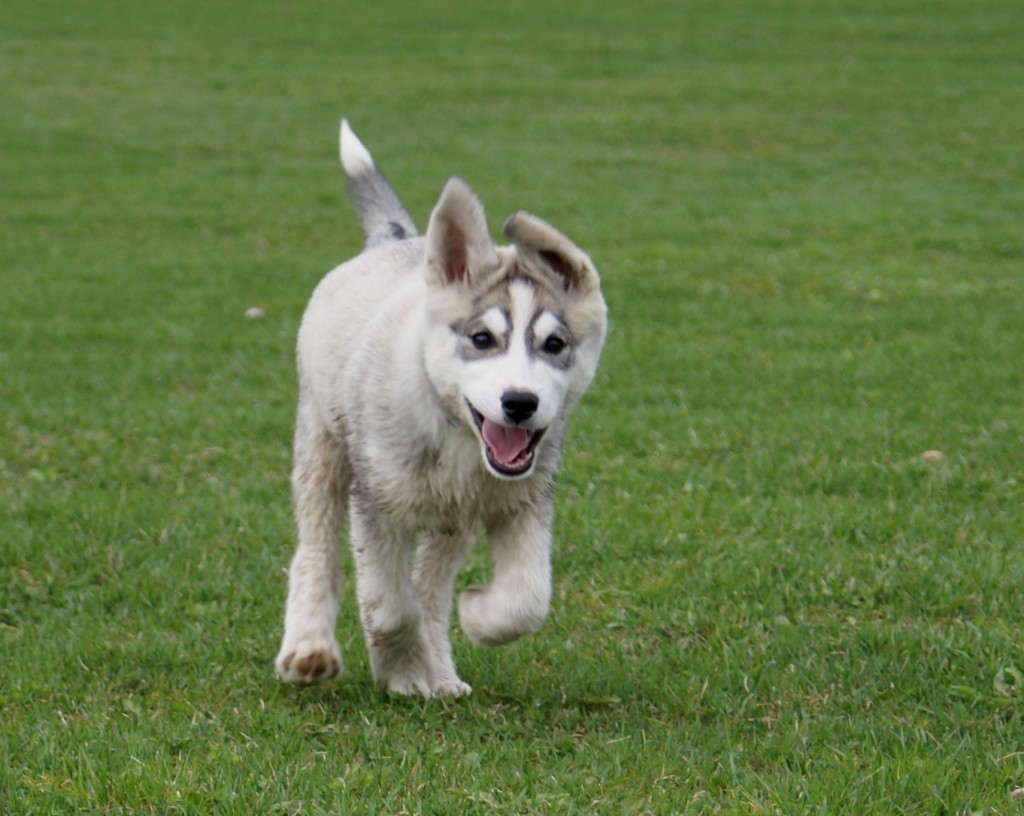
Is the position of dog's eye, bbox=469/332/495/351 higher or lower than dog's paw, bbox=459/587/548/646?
higher

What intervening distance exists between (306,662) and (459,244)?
4.70 ft

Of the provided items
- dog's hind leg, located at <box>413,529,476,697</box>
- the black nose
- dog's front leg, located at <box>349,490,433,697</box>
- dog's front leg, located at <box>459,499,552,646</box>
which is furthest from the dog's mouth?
dog's hind leg, located at <box>413,529,476,697</box>

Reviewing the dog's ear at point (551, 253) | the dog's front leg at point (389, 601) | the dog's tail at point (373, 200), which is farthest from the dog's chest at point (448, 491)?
the dog's tail at point (373, 200)

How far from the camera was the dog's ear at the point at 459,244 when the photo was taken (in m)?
4.73

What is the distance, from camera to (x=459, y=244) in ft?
15.7

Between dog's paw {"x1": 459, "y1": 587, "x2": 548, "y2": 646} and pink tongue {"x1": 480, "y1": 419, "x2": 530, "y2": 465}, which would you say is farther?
dog's paw {"x1": 459, "y1": 587, "x2": 548, "y2": 646}

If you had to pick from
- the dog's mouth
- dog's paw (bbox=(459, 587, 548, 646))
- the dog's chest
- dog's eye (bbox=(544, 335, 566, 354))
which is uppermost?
dog's eye (bbox=(544, 335, 566, 354))

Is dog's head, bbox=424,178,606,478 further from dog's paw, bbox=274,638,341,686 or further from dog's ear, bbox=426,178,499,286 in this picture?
dog's paw, bbox=274,638,341,686

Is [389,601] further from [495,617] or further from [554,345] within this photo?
[554,345]

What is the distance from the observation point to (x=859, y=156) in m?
19.0

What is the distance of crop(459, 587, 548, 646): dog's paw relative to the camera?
15.6 ft

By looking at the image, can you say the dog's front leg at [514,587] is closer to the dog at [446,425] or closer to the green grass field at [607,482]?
the dog at [446,425]

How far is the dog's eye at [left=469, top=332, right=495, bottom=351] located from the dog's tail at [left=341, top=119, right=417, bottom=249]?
67.1 inches

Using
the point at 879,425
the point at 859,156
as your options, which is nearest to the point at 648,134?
the point at 859,156
